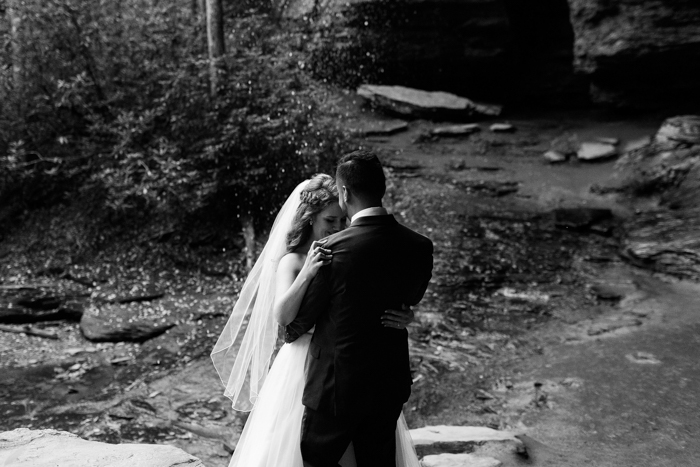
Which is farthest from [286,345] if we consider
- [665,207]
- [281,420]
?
[665,207]

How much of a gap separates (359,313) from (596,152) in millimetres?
11026

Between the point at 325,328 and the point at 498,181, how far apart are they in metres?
9.56

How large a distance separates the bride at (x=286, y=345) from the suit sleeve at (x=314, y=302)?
0.03 meters

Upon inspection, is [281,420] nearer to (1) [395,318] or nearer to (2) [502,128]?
(1) [395,318]

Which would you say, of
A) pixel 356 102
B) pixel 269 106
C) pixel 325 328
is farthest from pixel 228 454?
pixel 356 102

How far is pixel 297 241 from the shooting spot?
314 centimetres

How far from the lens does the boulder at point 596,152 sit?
484 inches

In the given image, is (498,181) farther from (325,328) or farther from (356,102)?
(325,328)

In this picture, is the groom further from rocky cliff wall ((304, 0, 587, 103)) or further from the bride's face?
rocky cliff wall ((304, 0, 587, 103))

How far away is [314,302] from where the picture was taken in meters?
2.71

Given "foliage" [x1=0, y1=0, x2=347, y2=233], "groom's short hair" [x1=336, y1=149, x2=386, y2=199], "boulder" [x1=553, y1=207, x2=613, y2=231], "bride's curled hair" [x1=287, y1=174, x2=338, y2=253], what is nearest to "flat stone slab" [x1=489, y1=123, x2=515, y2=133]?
"boulder" [x1=553, y1=207, x2=613, y2=231]

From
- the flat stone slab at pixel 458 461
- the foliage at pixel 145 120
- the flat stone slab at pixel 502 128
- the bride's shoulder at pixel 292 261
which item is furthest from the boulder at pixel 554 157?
the bride's shoulder at pixel 292 261


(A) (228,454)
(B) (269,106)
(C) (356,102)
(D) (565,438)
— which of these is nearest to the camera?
(D) (565,438)

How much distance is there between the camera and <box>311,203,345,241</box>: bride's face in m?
3.12
